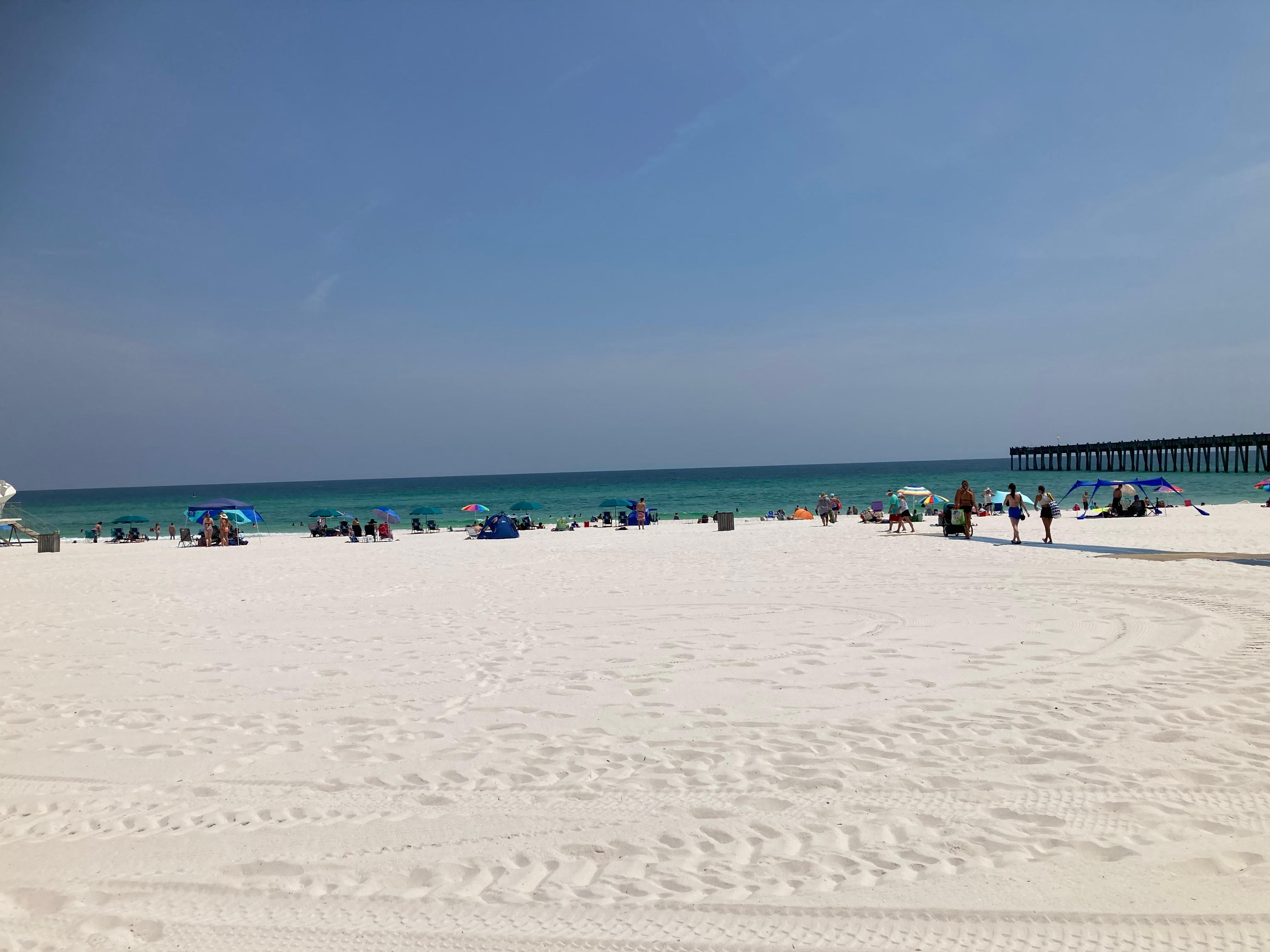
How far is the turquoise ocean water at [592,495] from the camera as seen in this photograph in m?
59.2

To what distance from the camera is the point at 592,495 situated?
9062cm

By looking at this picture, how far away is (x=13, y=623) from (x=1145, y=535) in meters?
22.1

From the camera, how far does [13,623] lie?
367 inches

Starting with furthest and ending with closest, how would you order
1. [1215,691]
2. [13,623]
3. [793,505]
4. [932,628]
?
[793,505], [13,623], [932,628], [1215,691]

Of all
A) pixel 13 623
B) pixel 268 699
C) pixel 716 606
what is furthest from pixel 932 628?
pixel 13 623

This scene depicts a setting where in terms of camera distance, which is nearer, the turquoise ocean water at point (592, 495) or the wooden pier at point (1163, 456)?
the turquoise ocean water at point (592, 495)

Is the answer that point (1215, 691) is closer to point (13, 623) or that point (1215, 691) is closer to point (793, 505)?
point (13, 623)

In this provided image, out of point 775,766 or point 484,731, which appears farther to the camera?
point 484,731

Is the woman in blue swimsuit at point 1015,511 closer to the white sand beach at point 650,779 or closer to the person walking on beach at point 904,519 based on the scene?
the person walking on beach at point 904,519

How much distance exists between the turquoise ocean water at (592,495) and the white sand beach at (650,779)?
40793mm

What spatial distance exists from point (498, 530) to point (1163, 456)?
86.2 metres

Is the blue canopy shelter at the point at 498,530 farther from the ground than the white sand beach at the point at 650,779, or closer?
closer

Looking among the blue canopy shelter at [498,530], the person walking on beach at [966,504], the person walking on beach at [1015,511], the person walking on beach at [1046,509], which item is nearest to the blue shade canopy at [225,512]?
the blue canopy shelter at [498,530]

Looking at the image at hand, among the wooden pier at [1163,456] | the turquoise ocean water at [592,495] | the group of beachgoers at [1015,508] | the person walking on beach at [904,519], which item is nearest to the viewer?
the group of beachgoers at [1015,508]
